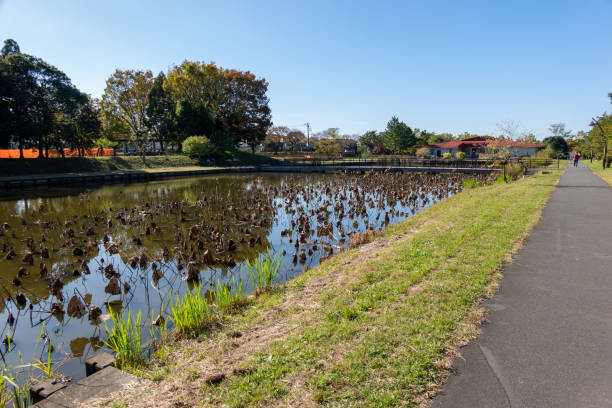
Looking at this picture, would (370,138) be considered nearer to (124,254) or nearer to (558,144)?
(558,144)

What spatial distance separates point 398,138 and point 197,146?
46.7 meters

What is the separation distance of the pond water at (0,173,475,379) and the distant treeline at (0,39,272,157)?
17.9 m

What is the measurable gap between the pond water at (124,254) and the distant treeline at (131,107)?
58.7 ft

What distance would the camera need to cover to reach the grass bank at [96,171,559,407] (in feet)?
10.2

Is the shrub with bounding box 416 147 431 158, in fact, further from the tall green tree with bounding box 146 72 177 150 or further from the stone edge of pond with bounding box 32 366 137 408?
the stone edge of pond with bounding box 32 366 137 408

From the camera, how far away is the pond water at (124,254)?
18.8ft

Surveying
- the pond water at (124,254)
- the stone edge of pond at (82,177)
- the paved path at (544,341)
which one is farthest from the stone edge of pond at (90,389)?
the stone edge of pond at (82,177)

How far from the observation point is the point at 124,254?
380 inches

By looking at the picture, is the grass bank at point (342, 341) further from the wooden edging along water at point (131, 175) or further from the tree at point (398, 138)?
the tree at point (398, 138)

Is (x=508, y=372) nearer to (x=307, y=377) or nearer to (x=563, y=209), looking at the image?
(x=307, y=377)

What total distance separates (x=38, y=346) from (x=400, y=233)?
8224mm

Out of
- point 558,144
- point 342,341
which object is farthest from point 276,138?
point 342,341

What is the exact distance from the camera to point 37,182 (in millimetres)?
25938

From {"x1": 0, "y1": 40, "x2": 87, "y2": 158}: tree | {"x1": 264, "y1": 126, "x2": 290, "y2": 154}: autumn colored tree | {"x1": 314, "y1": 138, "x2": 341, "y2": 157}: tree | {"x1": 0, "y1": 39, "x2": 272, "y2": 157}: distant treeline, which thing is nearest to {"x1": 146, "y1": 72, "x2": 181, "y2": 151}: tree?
{"x1": 0, "y1": 39, "x2": 272, "y2": 157}: distant treeline
